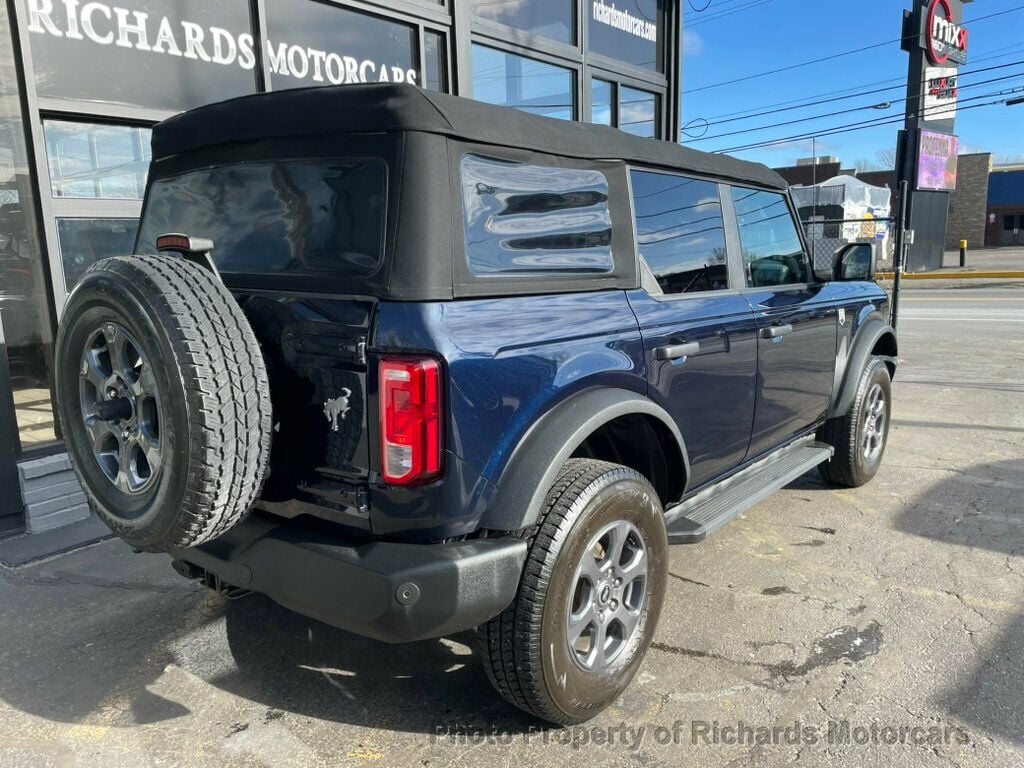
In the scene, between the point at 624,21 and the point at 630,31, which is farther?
the point at 630,31

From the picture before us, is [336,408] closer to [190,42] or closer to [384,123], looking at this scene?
[384,123]

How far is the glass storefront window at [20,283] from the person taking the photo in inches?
173

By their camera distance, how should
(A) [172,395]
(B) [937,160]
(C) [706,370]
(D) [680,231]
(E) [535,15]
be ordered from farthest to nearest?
(B) [937,160] → (E) [535,15] → (D) [680,231] → (C) [706,370] → (A) [172,395]

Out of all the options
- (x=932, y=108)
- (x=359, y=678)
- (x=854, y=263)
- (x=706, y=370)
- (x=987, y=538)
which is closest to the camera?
(x=359, y=678)

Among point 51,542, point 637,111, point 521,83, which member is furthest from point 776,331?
point 637,111

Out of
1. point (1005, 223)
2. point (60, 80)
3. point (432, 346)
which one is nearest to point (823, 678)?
point (432, 346)

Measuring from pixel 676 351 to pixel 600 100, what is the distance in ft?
21.6

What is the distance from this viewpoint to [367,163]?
2346 millimetres

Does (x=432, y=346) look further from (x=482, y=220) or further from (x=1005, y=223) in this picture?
(x=1005, y=223)

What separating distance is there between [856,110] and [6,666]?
117ft

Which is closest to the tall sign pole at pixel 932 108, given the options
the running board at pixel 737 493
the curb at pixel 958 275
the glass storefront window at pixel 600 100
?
the curb at pixel 958 275

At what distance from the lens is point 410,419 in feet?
7.02

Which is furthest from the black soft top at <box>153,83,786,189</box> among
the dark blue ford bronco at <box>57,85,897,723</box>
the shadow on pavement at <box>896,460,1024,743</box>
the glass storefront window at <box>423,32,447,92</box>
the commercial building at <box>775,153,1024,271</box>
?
the commercial building at <box>775,153,1024,271</box>

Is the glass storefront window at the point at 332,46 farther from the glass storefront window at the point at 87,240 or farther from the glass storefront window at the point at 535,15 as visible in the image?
the glass storefront window at the point at 87,240
